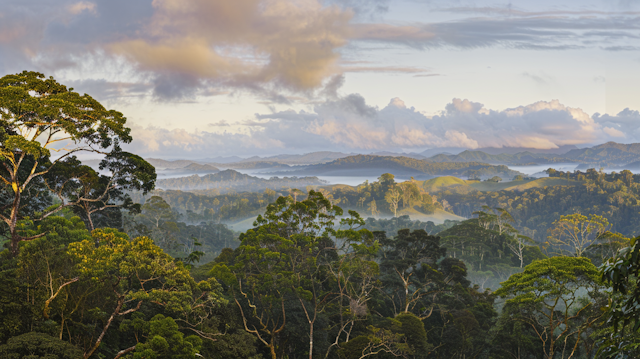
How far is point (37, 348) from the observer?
11086 mm

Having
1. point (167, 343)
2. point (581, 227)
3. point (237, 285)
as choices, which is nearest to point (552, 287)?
point (237, 285)

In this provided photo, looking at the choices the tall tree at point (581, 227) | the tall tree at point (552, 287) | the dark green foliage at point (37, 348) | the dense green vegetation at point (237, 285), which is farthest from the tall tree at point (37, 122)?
the tall tree at point (581, 227)

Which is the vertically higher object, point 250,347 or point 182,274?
point 182,274

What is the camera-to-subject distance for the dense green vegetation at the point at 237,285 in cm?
1305

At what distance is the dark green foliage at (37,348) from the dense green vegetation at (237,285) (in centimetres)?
5

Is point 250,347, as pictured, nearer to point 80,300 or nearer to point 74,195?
point 80,300

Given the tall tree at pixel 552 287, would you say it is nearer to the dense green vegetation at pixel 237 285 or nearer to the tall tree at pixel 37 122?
the dense green vegetation at pixel 237 285

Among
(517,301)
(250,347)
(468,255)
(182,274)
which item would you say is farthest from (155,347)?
(468,255)

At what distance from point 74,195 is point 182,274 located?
11584 millimetres

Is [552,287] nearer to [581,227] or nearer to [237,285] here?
[237,285]

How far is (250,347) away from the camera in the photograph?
55.9ft

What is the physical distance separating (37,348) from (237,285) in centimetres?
1155

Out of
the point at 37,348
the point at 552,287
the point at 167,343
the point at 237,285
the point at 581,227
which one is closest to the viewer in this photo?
the point at 37,348

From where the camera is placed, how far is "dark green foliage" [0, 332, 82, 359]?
10.6 m
